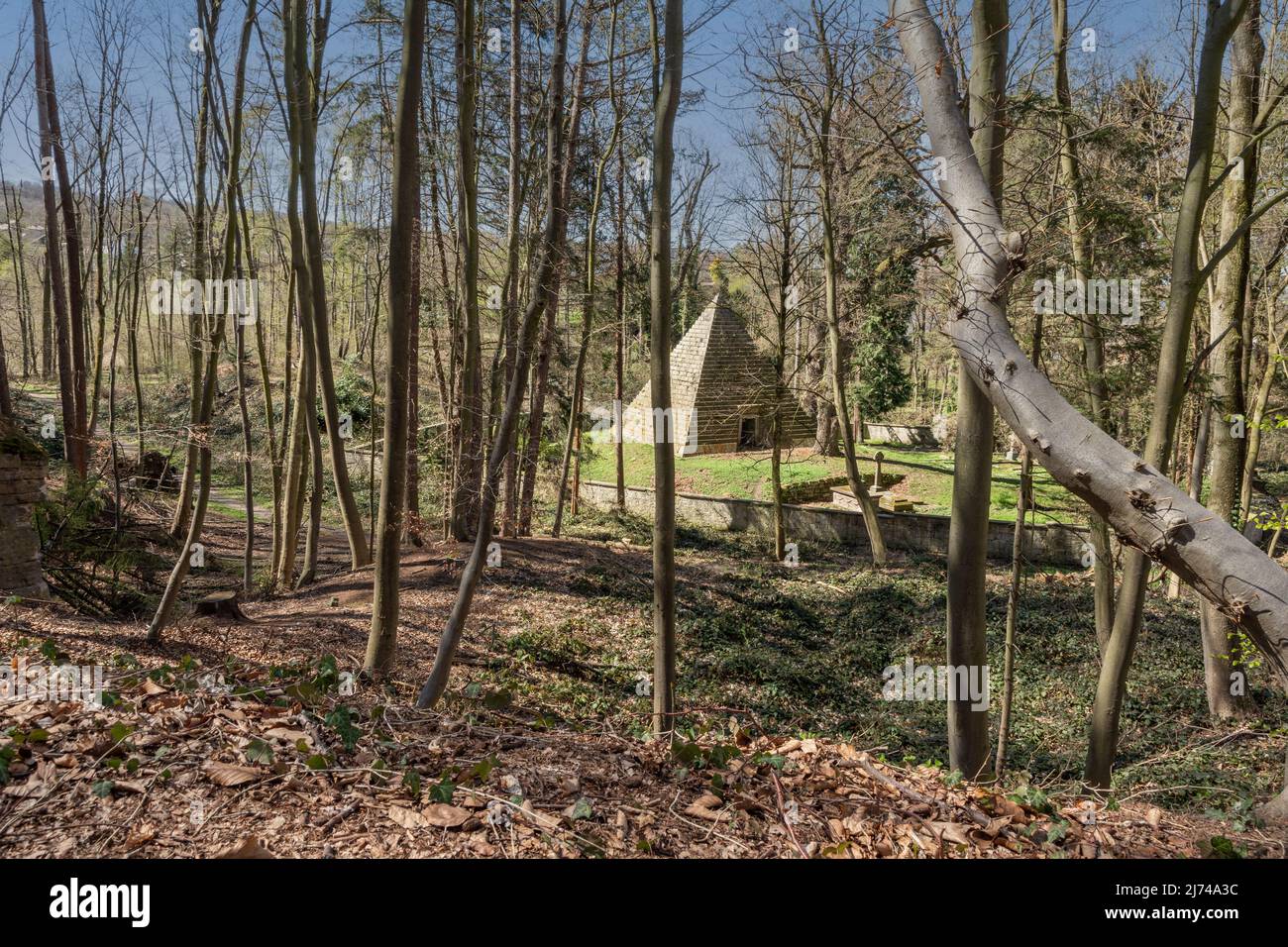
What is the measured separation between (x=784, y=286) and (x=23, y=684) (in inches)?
550

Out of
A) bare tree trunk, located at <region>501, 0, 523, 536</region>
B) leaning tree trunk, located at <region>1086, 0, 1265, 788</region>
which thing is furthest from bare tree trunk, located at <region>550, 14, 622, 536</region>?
leaning tree trunk, located at <region>1086, 0, 1265, 788</region>

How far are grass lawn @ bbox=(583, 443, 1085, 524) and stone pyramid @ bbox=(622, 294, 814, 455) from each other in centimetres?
81

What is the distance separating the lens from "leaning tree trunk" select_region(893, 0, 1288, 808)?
8.02 ft

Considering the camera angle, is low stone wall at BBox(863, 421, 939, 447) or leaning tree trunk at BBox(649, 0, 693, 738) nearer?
leaning tree trunk at BBox(649, 0, 693, 738)

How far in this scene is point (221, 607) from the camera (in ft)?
28.7

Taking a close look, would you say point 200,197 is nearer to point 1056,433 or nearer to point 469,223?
point 469,223

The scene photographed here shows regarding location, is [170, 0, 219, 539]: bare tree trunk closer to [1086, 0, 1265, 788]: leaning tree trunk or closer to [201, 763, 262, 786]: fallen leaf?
[201, 763, 262, 786]: fallen leaf

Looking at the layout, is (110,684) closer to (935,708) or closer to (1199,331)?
(935,708)


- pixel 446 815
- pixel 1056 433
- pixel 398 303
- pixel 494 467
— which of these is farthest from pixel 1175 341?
pixel 446 815

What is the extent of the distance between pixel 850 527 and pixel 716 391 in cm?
876

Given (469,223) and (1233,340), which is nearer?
(469,223)

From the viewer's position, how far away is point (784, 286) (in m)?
15.6

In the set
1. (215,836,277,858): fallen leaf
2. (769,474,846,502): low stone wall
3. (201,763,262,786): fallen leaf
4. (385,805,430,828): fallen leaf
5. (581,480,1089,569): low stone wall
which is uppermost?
(215,836,277,858): fallen leaf
